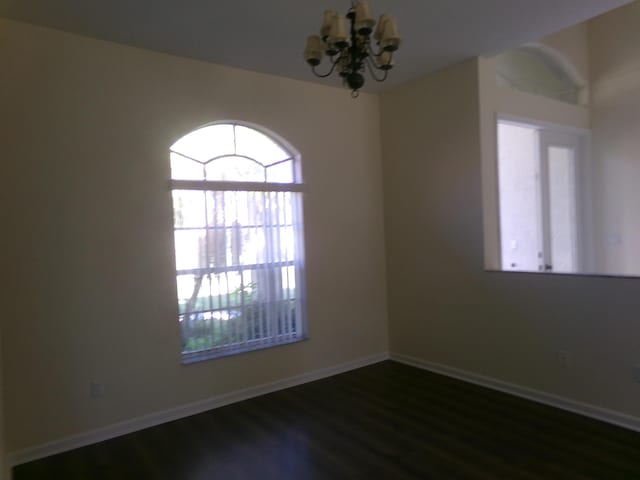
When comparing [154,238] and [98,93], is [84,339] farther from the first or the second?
[98,93]

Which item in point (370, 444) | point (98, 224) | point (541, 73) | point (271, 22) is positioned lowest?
point (370, 444)

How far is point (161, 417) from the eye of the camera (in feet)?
11.1

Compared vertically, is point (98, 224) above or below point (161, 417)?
above

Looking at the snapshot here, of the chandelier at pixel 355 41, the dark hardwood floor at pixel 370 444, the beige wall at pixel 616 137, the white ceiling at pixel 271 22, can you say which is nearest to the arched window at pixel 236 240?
the dark hardwood floor at pixel 370 444

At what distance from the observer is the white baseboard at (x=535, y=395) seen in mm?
3000

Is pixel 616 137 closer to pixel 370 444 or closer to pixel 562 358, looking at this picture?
pixel 562 358

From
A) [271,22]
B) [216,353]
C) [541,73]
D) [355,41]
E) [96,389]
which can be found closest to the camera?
[355,41]

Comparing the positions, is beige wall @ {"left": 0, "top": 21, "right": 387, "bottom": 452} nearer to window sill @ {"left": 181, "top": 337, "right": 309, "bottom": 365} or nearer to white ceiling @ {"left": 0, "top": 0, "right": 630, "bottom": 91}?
window sill @ {"left": 181, "top": 337, "right": 309, "bottom": 365}

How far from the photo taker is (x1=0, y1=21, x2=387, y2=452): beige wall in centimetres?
288

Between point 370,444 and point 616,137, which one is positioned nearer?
point 370,444

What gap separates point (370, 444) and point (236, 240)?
6.46 ft

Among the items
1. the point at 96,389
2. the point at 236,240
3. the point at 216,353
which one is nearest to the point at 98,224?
the point at 236,240

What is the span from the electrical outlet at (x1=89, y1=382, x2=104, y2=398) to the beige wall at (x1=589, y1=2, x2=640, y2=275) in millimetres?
5218

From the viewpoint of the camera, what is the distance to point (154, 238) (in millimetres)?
3383
